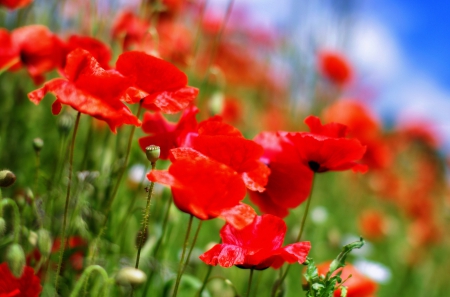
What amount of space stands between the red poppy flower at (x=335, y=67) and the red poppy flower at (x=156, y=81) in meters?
2.55

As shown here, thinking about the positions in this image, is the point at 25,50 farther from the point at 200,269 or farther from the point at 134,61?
the point at 200,269

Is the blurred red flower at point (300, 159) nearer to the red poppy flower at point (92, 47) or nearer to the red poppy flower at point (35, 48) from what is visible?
the red poppy flower at point (92, 47)

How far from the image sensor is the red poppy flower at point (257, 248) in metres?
0.71

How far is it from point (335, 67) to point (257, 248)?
2654 mm

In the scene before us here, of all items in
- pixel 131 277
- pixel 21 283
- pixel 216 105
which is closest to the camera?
pixel 131 277

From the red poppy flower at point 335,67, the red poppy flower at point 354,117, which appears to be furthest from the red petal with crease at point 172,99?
the red poppy flower at point 335,67

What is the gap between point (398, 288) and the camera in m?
2.86

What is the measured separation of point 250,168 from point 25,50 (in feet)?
2.21

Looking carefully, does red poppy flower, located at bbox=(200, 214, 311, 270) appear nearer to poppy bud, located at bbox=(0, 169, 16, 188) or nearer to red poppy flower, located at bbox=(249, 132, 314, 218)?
red poppy flower, located at bbox=(249, 132, 314, 218)

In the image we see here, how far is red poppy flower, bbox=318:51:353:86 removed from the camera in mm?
3225

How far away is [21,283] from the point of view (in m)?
0.72

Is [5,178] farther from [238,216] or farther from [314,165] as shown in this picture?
[314,165]

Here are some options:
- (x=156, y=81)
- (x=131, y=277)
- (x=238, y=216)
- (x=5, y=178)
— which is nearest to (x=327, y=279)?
(x=238, y=216)

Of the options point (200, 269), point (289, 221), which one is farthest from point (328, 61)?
point (200, 269)
